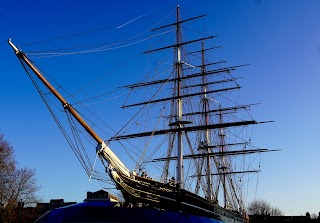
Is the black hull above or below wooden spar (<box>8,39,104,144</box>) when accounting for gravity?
below

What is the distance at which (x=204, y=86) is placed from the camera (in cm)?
5219

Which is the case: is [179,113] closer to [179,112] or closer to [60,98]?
[179,112]

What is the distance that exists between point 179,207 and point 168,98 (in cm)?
1588

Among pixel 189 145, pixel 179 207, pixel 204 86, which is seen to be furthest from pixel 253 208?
pixel 179 207

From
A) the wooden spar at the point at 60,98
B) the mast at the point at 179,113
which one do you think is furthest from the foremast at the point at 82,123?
the mast at the point at 179,113

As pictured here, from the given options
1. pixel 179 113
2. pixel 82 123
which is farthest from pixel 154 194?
pixel 179 113

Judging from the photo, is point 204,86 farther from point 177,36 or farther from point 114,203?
point 114,203

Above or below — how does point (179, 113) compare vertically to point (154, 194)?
above

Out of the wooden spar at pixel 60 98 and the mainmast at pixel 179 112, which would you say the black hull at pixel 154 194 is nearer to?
the wooden spar at pixel 60 98

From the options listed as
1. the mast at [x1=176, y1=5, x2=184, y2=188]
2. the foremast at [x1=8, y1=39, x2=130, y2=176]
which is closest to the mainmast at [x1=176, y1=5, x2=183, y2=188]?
the mast at [x1=176, y1=5, x2=184, y2=188]

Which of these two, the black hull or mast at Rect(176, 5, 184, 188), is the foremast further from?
mast at Rect(176, 5, 184, 188)

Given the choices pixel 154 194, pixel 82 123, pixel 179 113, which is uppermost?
pixel 179 113

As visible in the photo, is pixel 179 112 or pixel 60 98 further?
pixel 179 112

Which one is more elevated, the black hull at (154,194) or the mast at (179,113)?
the mast at (179,113)
